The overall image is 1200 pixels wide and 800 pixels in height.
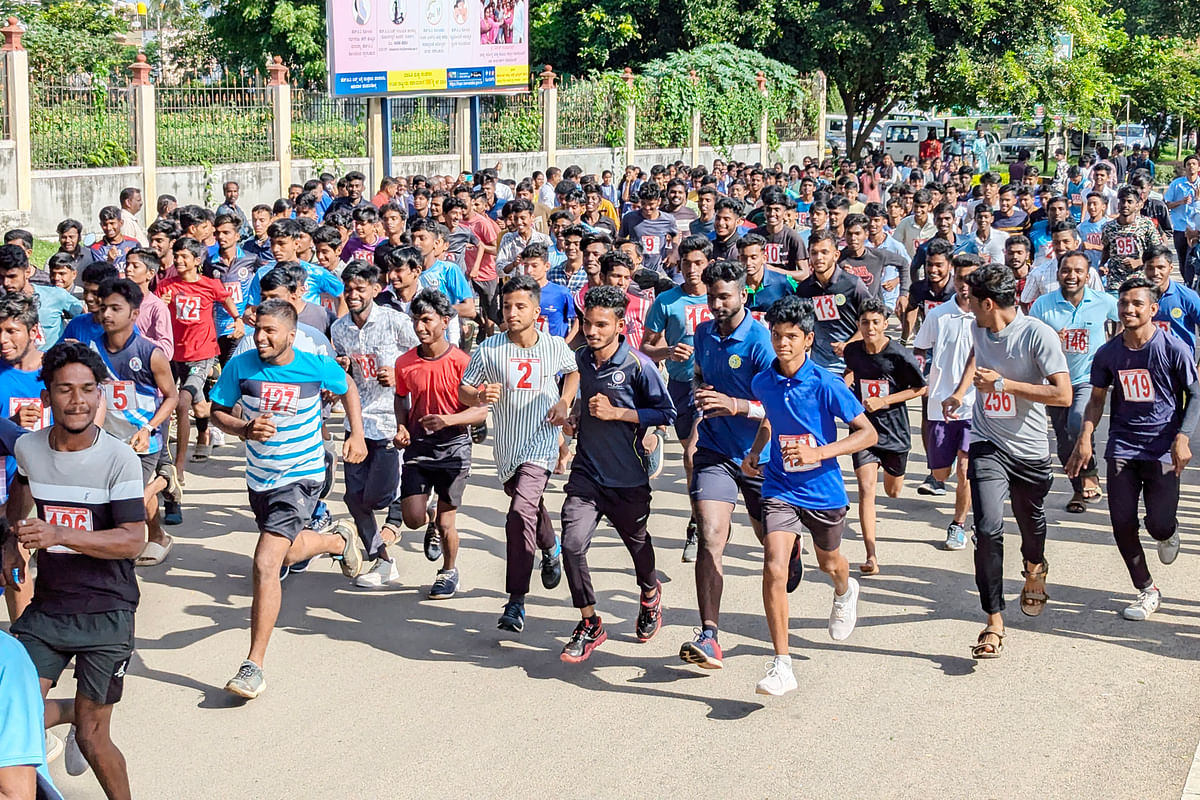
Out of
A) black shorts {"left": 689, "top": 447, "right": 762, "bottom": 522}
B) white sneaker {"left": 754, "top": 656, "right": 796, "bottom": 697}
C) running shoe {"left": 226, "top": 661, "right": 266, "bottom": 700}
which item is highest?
black shorts {"left": 689, "top": 447, "right": 762, "bottom": 522}

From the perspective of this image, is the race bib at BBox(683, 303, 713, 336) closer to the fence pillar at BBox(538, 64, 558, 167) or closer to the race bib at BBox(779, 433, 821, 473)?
the race bib at BBox(779, 433, 821, 473)

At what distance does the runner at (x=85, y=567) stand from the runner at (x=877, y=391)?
179 inches

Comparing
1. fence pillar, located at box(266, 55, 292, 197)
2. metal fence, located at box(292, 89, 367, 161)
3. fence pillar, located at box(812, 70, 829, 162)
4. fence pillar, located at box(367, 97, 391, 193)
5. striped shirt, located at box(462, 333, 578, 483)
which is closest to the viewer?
striped shirt, located at box(462, 333, 578, 483)

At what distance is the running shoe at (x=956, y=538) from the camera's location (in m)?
9.29

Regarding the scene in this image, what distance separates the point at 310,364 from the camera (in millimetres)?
7324

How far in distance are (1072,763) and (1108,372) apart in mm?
2642

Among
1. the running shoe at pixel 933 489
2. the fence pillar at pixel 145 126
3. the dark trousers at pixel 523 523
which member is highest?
the fence pillar at pixel 145 126

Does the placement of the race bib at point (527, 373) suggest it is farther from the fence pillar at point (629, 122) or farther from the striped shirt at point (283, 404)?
the fence pillar at point (629, 122)

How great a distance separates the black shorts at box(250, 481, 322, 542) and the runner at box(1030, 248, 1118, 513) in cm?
504

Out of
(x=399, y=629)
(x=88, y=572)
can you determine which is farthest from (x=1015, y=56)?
(x=88, y=572)

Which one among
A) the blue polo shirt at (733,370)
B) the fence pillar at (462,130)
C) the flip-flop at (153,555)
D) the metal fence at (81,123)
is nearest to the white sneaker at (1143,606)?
the blue polo shirt at (733,370)

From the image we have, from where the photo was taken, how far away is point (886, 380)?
9.05 meters

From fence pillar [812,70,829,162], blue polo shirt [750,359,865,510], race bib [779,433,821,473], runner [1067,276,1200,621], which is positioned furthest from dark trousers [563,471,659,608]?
fence pillar [812,70,829,162]

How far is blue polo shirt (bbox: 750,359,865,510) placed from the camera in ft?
22.8
